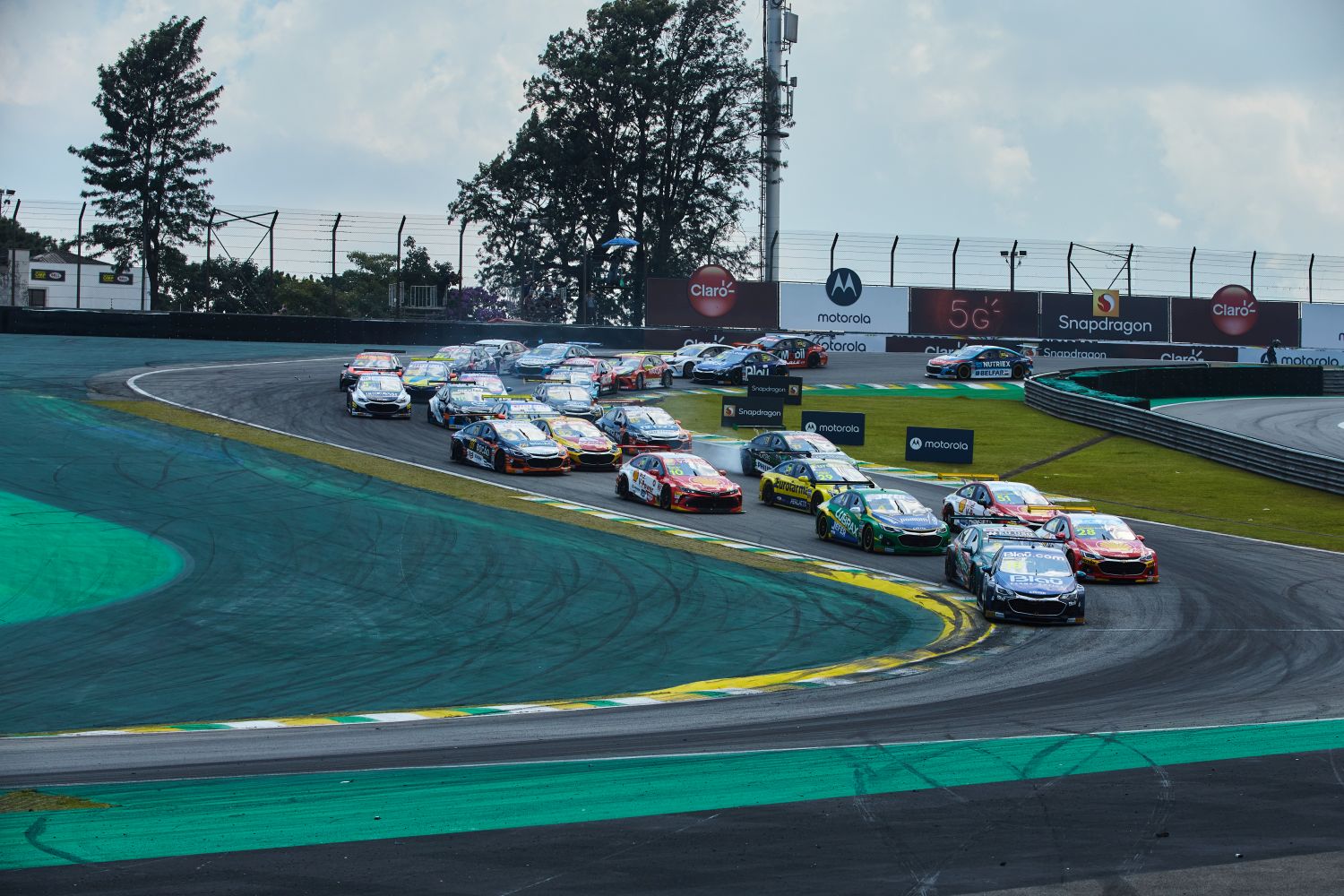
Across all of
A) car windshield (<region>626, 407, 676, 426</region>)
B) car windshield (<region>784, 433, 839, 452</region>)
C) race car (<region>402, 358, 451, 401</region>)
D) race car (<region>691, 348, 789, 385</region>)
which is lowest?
car windshield (<region>784, 433, 839, 452</region>)

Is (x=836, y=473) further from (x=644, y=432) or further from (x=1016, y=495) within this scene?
(x=644, y=432)

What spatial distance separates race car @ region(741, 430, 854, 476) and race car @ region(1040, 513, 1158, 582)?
7.82m

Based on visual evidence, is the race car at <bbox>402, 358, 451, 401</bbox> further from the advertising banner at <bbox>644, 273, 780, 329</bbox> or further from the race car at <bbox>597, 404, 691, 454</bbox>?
the advertising banner at <bbox>644, 273, 780, 329</bbox>

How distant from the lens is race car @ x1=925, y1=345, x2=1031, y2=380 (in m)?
52.5

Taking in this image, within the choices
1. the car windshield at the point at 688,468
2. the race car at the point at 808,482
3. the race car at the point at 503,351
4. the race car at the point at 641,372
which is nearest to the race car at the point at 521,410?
the car windshield at the point at 688,468

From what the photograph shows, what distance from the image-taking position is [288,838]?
29.6 ft

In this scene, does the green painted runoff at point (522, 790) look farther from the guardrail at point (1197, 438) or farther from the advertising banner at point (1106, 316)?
the advertising banner at point (1106, 316)

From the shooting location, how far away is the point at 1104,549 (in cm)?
2238

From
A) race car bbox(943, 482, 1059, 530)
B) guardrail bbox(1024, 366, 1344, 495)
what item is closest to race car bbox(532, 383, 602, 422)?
race car bbox(943, 482, 1059, 530)

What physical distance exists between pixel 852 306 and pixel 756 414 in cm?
Answer: 2565

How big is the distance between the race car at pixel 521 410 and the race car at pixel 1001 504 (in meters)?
11.4

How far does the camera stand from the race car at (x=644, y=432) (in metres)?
33.9

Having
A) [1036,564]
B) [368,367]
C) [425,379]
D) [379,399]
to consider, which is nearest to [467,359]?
[425,379]

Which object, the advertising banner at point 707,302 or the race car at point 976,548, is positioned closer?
the race car at point 976,548
